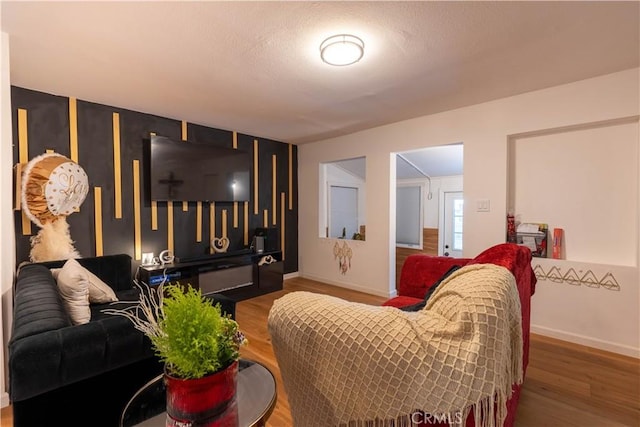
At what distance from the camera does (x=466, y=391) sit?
85 cm

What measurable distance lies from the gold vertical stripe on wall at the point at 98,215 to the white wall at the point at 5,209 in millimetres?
1170

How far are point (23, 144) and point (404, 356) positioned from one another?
3.63 metres

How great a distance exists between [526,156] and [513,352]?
261cm

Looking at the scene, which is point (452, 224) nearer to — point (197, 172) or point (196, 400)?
point (197, 172)

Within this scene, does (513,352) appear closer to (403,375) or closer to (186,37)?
(403,375)

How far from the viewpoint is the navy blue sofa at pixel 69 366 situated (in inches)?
44.0

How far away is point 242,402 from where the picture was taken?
1208 mm

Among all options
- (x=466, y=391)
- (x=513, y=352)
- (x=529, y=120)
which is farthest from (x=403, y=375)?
(x=529, y=120)

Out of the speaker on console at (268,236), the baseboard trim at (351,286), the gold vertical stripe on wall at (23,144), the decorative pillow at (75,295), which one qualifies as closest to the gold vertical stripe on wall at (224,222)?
the speaker on console at (268,236)

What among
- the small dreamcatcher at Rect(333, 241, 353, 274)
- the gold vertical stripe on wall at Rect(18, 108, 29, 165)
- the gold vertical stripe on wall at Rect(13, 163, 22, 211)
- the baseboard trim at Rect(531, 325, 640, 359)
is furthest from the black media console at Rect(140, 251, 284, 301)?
the baseboard trim at Rect(531, 325, 640, 359)

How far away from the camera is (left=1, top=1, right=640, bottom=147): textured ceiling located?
1.68m

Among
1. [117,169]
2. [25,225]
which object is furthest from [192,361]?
[117,169]

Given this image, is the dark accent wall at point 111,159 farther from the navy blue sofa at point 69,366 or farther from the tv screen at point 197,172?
the navy blue sofa at point 69,366

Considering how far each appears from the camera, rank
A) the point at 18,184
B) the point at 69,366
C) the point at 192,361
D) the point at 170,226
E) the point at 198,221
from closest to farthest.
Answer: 1. the point at 192,361
2. the point at 69,366
3. the point at 18,184
4. the point at 170,226
5. the point at 198,221
